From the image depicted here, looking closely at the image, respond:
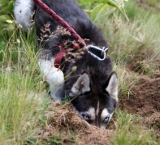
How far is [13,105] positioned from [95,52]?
177 cm

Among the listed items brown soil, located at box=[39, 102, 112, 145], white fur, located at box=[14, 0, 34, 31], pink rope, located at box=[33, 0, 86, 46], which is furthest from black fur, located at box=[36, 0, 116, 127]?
brown soil, located at box=[39, 102, 112, 145]

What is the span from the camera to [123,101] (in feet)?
17.3

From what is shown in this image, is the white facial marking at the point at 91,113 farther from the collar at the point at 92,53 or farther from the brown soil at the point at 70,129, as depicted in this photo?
the collar at the point at 92,53

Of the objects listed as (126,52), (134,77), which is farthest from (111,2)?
(134,77)

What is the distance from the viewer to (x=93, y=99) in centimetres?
457

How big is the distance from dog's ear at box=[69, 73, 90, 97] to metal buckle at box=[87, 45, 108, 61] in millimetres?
534

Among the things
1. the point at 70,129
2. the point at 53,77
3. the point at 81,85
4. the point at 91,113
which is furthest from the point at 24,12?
the point at 70,129

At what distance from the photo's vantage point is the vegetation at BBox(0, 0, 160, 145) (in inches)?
138

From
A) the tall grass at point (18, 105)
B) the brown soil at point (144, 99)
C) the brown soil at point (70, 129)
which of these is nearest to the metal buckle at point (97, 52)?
the brown soil at point (144, 99)

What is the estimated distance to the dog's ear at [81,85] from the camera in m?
4.52

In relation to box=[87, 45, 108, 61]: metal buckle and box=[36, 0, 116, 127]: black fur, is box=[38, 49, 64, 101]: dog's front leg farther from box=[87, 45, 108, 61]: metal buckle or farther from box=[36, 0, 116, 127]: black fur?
box=[87, 45, 108, 61]: metal buckle

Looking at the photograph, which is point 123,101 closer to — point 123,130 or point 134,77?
point 134,77

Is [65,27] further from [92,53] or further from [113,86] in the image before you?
[113,86]

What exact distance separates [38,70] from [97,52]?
83 cm
